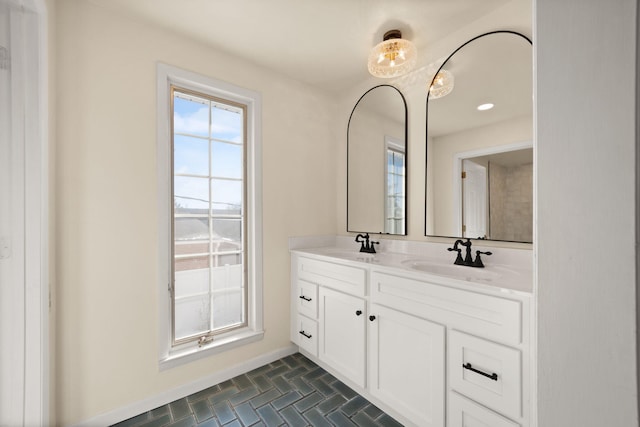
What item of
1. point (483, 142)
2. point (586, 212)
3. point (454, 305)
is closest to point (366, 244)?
point (454, 305)

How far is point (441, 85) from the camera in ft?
6.14

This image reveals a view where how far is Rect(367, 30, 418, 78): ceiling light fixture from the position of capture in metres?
1.76

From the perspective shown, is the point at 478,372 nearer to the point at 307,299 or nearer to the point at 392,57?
the point at 307,299

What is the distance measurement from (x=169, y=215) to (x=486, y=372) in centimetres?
198

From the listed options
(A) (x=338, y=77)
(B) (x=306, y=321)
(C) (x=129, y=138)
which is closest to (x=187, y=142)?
(C) (x=129, y=138)

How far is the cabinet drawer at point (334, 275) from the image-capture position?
1.74m

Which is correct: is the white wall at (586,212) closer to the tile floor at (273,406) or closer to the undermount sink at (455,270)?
the undermount sink at (455,270)

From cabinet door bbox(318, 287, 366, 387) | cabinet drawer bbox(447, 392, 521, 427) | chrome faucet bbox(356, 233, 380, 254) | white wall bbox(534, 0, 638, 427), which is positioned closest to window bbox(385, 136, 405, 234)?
chrome faucet bbox(356, 233, 380, 254)

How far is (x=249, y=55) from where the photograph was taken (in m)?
2.06

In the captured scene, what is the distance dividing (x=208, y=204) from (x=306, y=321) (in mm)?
1216

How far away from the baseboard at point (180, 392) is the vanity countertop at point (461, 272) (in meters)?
0.94

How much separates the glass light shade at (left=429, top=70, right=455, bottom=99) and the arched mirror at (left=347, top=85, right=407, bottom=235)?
241 mm

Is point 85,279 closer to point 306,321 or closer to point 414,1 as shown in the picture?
point 306,321

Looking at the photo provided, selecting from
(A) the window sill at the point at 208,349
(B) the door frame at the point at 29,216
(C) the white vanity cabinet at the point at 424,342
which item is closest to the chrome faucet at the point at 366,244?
(C) the white vanity cabinet at the point at 424,342
